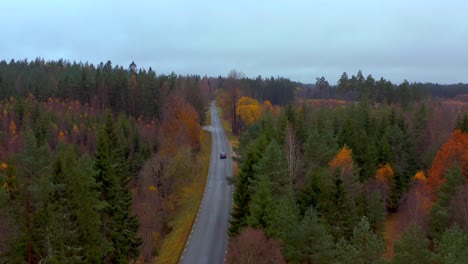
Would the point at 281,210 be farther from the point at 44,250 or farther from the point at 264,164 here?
the point at 44,250

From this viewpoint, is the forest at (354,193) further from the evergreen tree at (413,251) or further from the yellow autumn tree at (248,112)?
the yellow autumn tree at (248,112)

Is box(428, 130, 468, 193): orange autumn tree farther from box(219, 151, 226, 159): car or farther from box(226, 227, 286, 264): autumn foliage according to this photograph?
box(219, 151, 226, 159): car

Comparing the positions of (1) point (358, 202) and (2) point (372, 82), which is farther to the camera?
(2) point (372, 82)

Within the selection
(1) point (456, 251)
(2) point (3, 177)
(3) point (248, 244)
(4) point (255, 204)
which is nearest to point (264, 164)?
(4) point (255, 204)

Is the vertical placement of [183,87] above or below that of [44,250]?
above

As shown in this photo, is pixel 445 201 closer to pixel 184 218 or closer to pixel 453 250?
pixel 453 250

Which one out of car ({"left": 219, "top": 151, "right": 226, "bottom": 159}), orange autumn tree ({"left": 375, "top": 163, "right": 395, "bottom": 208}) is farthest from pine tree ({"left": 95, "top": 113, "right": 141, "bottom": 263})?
car ({"left": 219, "top": 151, "right": 226, "bottom": 159})

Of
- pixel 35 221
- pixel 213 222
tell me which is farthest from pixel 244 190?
pixel 35 221
